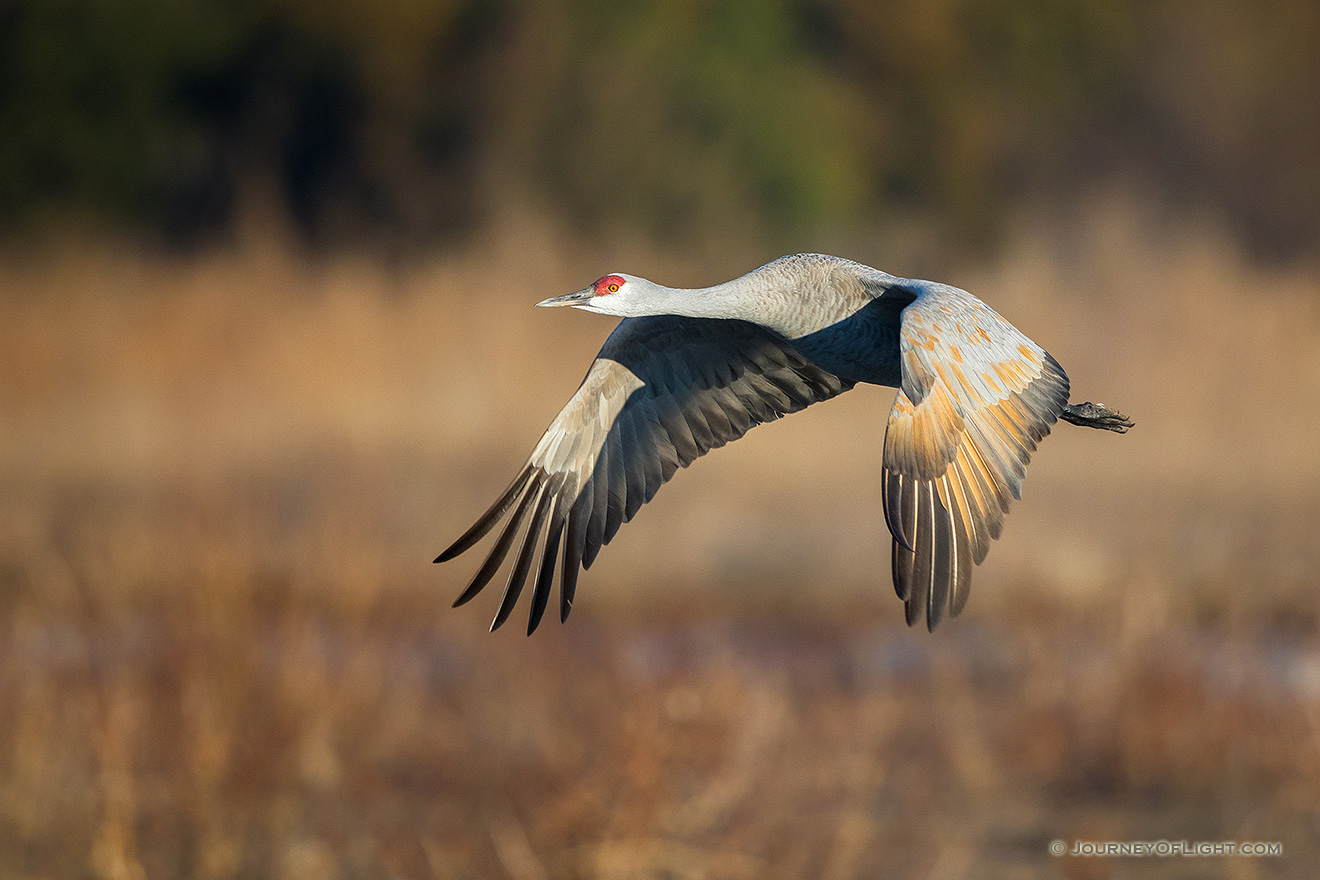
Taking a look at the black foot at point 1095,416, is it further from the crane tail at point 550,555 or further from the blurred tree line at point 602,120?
the blurred tree line at point 602,120

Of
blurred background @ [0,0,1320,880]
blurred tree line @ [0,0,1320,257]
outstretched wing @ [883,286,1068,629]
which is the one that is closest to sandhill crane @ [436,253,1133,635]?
outstretched wing @ [883,286,1068,629]

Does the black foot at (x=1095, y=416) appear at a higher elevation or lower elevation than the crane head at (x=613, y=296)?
lower

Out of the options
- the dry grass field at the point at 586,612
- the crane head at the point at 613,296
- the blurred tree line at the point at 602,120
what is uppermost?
the blurred tree line at the point at 602,120

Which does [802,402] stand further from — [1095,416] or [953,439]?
[953,439]

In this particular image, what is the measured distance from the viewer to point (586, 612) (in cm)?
1289

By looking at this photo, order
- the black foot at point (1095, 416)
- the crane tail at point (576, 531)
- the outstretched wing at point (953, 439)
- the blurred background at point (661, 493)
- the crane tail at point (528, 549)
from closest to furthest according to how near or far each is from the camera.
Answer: the outstretched wing at point (953, 439), the black foot at point (1095, 416), the crane tail at point (528, 549), the crane tail at point (576, 531), the blurred background at point (661, 493)

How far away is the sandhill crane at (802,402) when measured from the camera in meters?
3.66

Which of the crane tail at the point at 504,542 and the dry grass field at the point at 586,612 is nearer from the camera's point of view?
the crane tail at the point at 504,542

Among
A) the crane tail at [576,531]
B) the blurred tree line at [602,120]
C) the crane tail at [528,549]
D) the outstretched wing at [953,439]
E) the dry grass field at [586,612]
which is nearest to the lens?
the outstretched wing at [953,439]

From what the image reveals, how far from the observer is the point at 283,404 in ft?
44.6

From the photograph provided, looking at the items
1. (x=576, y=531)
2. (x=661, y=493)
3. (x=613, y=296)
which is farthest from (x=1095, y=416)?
(x=661, y=493)

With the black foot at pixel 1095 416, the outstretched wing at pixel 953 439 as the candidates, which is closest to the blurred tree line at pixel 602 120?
the black foot at pixel 1095 416

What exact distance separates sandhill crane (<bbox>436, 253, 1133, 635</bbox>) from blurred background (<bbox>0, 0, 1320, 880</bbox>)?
129 inches

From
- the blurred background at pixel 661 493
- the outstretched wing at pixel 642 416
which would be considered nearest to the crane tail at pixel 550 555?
the outstretched wing at pixel 642 416
